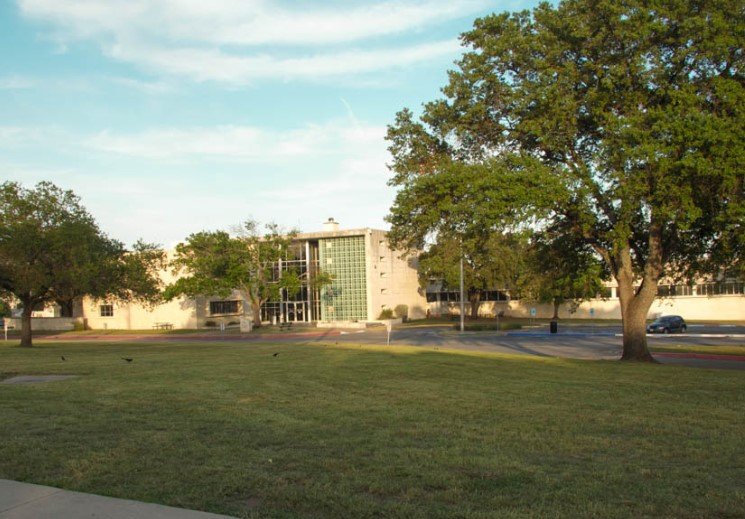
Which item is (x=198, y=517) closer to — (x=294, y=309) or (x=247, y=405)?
(x=247, y=405)

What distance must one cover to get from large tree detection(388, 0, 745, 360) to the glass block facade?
4327 cm

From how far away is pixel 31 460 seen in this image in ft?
23.6

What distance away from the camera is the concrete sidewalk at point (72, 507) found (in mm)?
5332

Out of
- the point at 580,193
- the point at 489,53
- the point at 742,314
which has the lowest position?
the point at 742,314

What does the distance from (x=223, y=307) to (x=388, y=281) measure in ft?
59.3

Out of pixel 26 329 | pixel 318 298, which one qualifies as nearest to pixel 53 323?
pixel 318 298

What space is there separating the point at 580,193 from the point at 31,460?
1788 centimetres

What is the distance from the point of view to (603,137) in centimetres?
2261

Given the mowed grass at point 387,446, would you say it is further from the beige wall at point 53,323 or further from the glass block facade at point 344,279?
the beige wall at point 53,323

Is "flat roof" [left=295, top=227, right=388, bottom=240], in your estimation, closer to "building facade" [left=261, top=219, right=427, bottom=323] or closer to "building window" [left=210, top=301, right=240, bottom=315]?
"building facade" [left=261, top=219, right=427, bottom=323]

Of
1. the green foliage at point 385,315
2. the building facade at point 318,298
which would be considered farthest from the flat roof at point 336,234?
the green foliage at point 385,315

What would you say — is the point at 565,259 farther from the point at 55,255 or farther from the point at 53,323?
the point at 53,323

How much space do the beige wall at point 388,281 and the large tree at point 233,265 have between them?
8544mm

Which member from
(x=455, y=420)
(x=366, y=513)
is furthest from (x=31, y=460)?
(x=455, y=420)
